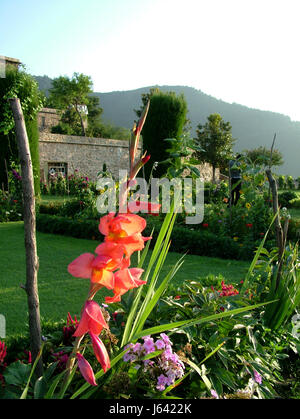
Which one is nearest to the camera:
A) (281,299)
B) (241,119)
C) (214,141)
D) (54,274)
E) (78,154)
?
(281,299)

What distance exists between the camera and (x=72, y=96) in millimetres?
36688

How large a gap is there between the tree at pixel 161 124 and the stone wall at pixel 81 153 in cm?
360

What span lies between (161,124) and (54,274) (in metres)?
10.5

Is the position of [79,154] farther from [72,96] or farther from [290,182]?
[72,96]

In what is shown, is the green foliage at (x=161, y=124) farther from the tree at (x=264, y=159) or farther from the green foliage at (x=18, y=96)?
the green foliage at (x=18, y=96)

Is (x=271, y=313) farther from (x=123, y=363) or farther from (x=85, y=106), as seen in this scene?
(x=85, y=106)

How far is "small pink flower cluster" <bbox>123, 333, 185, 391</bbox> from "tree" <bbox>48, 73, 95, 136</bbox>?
3578cm

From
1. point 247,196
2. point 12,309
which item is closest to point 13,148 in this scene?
point 247,196

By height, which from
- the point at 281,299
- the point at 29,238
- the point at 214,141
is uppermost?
the point at 29,238

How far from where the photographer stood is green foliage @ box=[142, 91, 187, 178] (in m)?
13.8

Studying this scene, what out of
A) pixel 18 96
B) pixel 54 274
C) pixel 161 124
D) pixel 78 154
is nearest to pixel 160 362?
pixel 54 274

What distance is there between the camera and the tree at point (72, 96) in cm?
3597

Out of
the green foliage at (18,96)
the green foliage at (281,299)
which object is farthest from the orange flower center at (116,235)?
the green foliage at (18,96)
